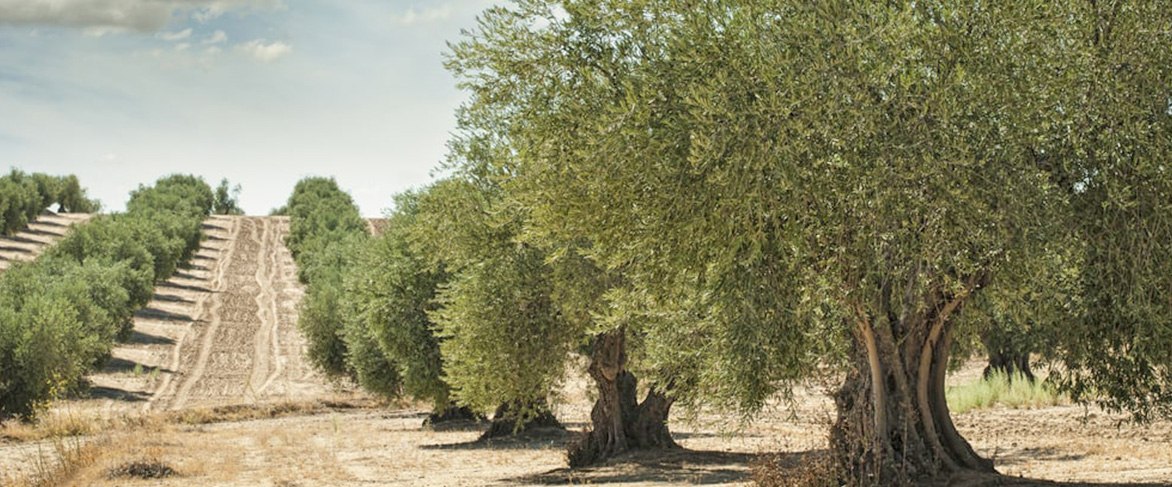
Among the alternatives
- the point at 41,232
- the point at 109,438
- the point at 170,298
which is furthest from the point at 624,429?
the point at 41,232

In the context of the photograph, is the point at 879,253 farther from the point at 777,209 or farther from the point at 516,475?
the point at 516,475

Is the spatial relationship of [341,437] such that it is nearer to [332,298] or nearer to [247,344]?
[332,298]

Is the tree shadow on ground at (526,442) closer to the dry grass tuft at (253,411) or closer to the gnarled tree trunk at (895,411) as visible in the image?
the dry grass tuft at (253,411)

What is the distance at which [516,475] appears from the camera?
2841cm

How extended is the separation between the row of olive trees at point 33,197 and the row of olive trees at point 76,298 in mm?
12064

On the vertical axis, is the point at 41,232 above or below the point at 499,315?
above

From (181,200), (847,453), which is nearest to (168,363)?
(847,453)

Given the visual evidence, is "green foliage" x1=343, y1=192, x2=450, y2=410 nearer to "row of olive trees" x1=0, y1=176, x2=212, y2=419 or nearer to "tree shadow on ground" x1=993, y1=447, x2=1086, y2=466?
"row of olive trees" x1=0, y1=176, x2=212, y2=419

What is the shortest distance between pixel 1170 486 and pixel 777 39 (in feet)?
30.9

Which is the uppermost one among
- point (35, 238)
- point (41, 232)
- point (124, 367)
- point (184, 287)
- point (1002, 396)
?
point (41, 232)

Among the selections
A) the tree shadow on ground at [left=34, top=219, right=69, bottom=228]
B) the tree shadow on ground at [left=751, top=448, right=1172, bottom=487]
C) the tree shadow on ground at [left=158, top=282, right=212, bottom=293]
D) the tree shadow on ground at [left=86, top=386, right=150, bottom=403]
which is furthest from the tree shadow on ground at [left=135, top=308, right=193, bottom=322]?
the tree shadow on ground at [left=751, top=448, right=1172, bottom=487]

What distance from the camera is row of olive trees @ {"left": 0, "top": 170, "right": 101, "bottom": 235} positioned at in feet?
407

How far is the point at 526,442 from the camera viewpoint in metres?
40.1

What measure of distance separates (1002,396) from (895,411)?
77.7 ft
